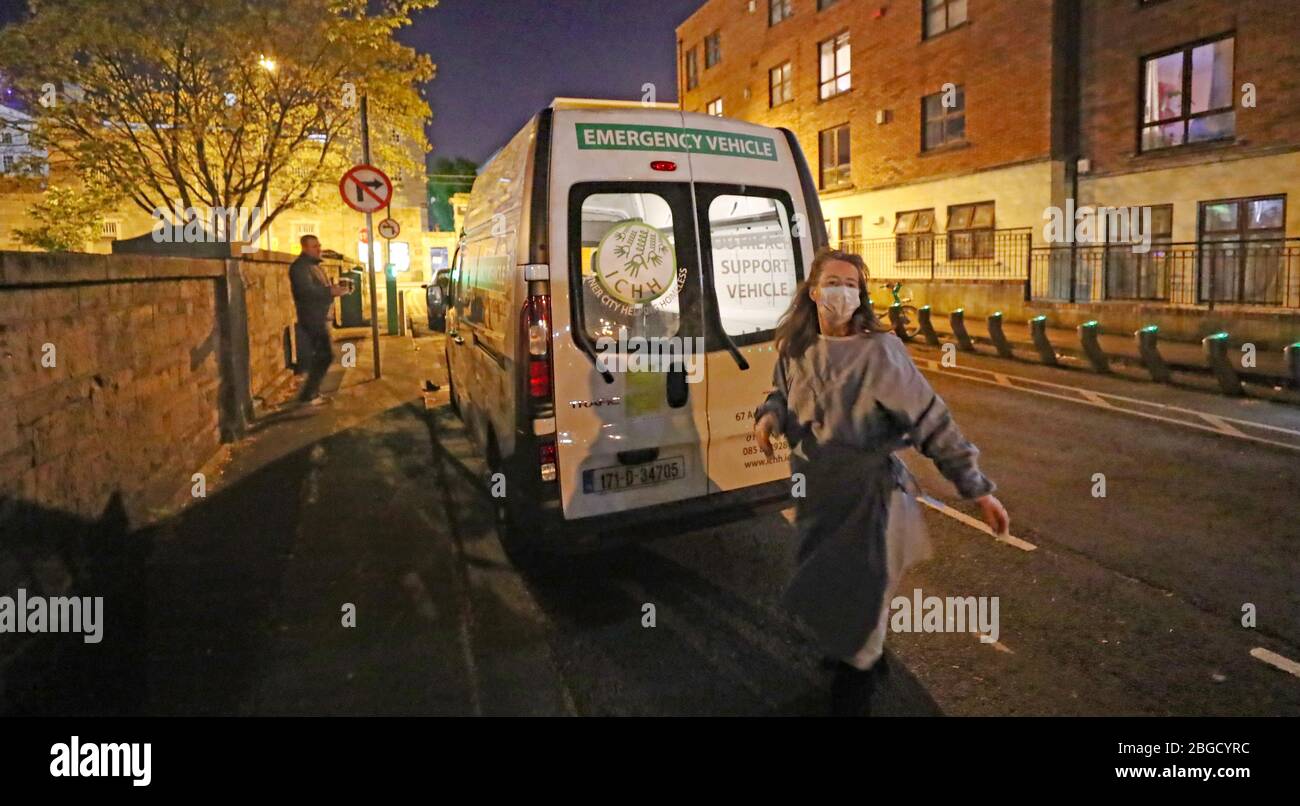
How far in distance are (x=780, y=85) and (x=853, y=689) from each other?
3049 centimetres

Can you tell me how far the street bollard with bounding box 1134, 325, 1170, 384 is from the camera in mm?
11094

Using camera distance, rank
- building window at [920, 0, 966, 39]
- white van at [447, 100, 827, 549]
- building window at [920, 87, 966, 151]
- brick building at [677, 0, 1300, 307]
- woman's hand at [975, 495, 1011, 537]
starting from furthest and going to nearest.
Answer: building window at [920, 87, 966, 151] < building window at [920, 0, 966, 39] < brick building at [677, 0, 1300, 307] < white van at [447, 100, 827, 549] < woman's hand at [975, 495, 1011, 537]

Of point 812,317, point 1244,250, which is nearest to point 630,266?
point 812,317

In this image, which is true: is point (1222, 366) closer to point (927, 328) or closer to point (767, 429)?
point (927, 328)

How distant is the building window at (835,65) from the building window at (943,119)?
Result: 3.66 meters

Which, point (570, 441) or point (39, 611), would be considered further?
point (570, 441)

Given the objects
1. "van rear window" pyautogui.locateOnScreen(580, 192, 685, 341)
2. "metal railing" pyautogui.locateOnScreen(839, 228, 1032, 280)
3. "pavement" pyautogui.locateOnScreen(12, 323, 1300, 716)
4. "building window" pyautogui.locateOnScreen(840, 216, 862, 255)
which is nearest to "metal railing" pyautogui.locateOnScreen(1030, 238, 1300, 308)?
"metal railing" pyautogui.locateOnScreen(839, 228, 1032, 280)

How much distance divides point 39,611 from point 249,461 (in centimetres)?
375

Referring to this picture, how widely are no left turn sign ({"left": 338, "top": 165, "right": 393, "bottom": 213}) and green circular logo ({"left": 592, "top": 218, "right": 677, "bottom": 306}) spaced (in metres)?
7.67

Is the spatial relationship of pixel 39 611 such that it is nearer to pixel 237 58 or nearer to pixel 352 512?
pixel 352 512

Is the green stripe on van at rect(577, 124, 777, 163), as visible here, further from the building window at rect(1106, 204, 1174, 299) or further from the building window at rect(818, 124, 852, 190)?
the building window at rect(818, 124, 852, 190)

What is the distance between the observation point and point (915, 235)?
2375 cm
